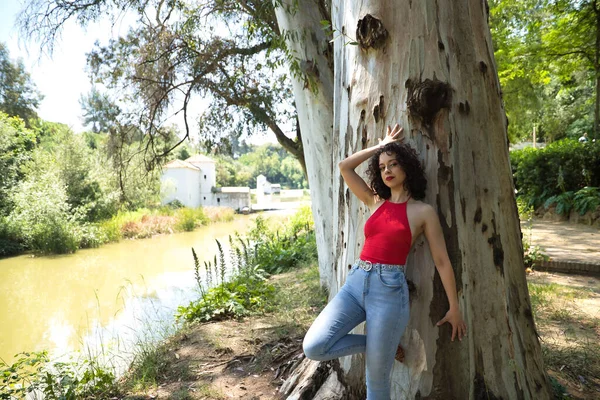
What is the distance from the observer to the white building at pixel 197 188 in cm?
3403

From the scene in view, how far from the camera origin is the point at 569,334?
11.6 ft

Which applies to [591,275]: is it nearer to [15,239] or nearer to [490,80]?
[490,80]

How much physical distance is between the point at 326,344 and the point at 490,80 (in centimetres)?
166

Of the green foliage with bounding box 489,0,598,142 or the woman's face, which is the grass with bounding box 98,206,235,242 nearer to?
the green foliage with bounding box 489,0,598,142

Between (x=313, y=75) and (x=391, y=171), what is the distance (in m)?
2.07

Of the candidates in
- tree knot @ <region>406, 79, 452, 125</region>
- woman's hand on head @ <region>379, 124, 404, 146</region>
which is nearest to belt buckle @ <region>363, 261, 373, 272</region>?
woman's hand on head @ <region>379, 124, 404, 146</region>

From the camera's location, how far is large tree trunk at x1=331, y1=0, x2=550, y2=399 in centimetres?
217

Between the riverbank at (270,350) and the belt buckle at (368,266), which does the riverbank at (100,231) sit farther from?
the belt buckle at (368,266)

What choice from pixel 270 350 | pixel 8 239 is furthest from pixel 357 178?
pixel 8 239

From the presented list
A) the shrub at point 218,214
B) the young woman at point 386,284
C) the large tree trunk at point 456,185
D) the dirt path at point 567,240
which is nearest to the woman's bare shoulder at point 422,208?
the young woman at point 386,284

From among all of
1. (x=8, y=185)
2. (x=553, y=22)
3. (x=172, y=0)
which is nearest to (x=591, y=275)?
(x=172, y=0)

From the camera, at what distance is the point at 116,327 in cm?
745

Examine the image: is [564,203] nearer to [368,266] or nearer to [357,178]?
[357,178]

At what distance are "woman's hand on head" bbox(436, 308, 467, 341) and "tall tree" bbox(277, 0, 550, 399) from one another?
5 cm
